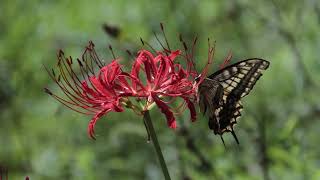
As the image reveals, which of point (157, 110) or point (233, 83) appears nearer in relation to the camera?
point (233, 83)

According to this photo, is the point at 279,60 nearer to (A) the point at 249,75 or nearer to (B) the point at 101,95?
(A) the point at 249,75

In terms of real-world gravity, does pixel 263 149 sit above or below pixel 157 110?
below

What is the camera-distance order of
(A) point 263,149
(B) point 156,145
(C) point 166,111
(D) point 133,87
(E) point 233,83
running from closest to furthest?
(B) point 156,145
(C) point 166,111
(D) point 133,87
(E) point 233,83
(A) point 263,149

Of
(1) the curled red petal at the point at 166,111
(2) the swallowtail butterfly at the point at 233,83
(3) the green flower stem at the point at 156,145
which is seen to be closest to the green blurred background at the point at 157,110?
(2) the swallowtail butterfly at the point at 233,83

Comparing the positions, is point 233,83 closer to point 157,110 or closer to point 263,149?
point 263,149

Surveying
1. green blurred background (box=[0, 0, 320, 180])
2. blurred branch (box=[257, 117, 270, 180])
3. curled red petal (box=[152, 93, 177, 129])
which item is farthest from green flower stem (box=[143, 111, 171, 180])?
blurred branch (box=[257, 117, 270, 180])

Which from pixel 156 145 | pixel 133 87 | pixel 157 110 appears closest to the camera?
pixel 156 145

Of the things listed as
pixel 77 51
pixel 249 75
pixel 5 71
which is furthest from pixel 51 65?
pixel 249 75

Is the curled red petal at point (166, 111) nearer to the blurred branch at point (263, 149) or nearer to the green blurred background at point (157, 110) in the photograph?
the green blurred background at point (157, 110)

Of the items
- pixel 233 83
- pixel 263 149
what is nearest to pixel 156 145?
pixel 233 83
